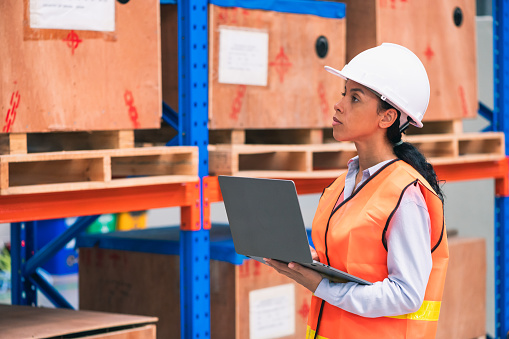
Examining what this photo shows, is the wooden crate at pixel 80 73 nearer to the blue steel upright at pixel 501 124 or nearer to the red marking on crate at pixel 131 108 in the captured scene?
the red marking on crate at pixel 131 108

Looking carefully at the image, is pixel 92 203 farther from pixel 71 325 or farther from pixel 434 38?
pixel 434 38

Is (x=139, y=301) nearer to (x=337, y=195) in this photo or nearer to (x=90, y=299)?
(x=90, y=299)

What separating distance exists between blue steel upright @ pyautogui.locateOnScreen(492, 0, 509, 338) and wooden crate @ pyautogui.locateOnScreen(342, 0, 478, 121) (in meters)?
0.39

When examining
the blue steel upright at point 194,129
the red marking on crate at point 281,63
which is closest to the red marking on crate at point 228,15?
the blue steel upright at point 194,129

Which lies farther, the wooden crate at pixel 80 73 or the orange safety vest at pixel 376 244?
the wooden crate at pixel 80 73

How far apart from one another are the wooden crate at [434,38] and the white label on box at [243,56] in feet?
1.93

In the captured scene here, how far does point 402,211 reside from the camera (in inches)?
95.3

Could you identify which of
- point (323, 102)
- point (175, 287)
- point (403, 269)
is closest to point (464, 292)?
point (323, 102)

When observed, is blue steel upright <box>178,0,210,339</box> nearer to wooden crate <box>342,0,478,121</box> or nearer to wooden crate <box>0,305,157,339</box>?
wooden crate <box>0,305,157,339</box>

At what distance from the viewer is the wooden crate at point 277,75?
3.97 m

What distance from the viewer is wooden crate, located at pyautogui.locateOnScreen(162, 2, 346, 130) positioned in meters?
3.97

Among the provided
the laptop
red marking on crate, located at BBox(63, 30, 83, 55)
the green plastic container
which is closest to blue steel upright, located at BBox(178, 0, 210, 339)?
red marking on crate, located at BBox(63, 30, 83, 55)

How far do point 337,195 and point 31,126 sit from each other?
143cm

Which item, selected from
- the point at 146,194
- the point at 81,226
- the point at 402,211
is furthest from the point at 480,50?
the point at 402,211
